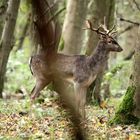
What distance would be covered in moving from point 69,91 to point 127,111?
722cm

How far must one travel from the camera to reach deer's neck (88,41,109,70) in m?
11.9

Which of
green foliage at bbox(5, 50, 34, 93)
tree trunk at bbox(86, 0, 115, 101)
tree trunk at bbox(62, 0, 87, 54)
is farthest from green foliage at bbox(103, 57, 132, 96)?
tree trunk at bbox(86, 0, 115, 101)

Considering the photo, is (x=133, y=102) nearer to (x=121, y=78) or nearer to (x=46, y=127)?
(x=46, y=127)

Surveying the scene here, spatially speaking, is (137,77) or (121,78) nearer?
(137,77)

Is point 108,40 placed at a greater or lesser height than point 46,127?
greater

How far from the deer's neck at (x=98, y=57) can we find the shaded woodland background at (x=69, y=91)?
100cm

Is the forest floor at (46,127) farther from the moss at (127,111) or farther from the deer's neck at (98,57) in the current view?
the deer's neck at (98,57)

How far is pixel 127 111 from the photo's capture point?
8.70 metres

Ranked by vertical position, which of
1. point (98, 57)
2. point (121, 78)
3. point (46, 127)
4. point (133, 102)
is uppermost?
point (98, 57)

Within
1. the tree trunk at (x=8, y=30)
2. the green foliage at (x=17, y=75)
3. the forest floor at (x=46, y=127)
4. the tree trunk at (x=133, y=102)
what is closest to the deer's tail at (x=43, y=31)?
the forest floor at (x=46, y=127)

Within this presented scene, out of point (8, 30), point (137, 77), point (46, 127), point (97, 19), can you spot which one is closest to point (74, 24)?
point (97, 19)

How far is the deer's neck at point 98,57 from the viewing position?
469 inches

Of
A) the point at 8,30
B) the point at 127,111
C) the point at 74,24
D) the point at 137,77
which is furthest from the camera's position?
the point at 74,24

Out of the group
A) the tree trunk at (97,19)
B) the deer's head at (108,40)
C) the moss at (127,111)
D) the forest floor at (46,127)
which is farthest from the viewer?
the tree trunk at (97,19)
